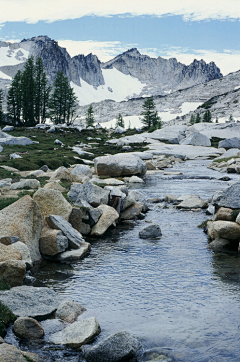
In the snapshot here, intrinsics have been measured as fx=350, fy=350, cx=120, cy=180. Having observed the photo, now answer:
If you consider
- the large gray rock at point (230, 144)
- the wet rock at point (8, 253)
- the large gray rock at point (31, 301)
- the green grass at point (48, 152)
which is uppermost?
the large gray rock at point (230, 144)

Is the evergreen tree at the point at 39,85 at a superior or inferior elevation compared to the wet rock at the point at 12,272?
superior

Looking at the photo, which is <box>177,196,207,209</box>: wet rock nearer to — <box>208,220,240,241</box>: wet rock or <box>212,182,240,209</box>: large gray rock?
<box>212,182,240,209</box>: large gray rock

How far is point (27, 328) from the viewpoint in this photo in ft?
27.8

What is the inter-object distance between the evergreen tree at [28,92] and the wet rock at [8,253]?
9206 cm

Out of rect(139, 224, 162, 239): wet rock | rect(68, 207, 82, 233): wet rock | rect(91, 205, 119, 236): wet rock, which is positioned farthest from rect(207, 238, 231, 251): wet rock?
rect(68, 207, 82, 233): wet rock

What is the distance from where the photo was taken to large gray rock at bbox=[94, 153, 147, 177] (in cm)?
3882

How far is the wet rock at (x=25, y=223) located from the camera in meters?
13.7

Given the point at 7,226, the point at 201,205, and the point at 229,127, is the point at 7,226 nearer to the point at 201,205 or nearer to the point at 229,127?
the point at 201,205

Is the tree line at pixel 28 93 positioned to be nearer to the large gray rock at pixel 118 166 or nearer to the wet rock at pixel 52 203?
the large gray rock at pixel 118 166

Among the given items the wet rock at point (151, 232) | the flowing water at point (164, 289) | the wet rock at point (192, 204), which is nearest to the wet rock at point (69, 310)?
the flowing water at point (164, 289)

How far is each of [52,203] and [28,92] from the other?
291 ft

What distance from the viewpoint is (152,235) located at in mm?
17438

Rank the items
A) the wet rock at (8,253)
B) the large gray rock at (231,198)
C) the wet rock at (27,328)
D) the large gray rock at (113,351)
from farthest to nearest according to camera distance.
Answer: the large gray rock at (231,198) → the wet rock at (8,253) → the wet rock at (27,328) → the large gray rock at (113,351)

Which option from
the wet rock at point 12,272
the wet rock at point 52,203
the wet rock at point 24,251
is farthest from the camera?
the wet rock at point 52,203
